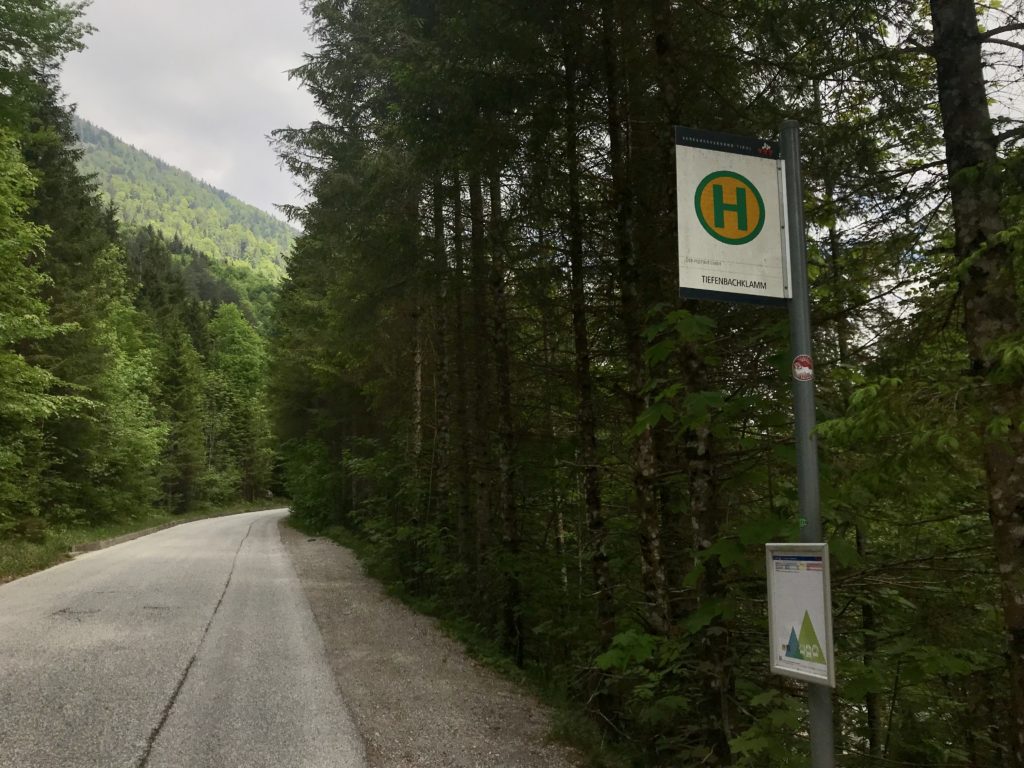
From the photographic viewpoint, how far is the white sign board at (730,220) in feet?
9.12

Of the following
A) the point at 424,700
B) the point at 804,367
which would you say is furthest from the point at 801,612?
the point at 424,700

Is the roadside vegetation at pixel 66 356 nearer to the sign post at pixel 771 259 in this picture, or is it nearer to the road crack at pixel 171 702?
the road crack at pixel 171 702

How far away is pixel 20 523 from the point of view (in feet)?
54.7

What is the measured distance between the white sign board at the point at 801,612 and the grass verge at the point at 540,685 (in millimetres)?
2964

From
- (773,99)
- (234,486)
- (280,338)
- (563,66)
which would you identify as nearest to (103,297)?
(280,338)

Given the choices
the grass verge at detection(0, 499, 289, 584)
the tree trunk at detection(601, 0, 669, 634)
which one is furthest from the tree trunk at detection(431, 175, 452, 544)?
the grass verge at detection(0, 499, 289, 584)

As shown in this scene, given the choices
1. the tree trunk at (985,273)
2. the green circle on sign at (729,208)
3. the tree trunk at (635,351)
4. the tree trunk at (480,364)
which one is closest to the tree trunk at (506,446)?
the tree trunk at (480,364)

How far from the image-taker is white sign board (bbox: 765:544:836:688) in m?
2.32

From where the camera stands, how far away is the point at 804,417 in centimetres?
263

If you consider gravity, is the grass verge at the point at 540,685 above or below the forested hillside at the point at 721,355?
below

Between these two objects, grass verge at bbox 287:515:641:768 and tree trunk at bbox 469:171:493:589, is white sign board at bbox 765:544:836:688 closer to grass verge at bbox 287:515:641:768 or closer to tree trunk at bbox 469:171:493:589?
grass verge at bbox 287:515:641:768

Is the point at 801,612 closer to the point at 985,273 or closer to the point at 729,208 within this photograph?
the point at 729,208

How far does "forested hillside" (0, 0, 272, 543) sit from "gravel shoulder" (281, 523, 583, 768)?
9.51m

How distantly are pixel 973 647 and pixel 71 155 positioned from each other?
92.9 feet
